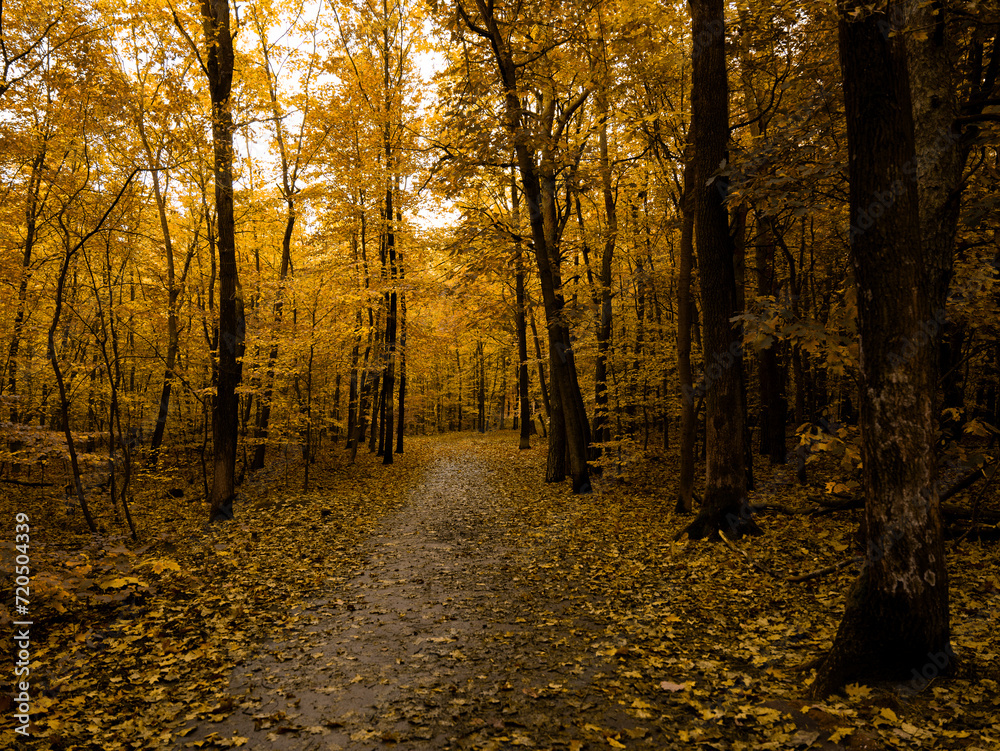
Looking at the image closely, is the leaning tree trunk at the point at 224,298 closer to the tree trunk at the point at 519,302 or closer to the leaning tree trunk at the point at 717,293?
the tree trunk at the point at 519,302

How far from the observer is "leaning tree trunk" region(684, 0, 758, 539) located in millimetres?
7445

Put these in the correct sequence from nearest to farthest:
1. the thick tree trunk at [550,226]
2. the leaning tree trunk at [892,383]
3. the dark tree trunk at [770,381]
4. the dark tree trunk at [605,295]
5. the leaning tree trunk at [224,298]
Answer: the leaning tree trunk at [892,383] → the leaning tree trunk at [224,298] → the thick tree trunk at [550,226] → the dark tree trunk at [770,381] → the dark tree trunk at [605,295]

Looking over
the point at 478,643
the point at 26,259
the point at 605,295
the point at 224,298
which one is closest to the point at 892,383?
the point at 478,643

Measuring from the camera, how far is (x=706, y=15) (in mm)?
7379

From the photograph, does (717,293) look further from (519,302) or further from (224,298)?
(519,302)

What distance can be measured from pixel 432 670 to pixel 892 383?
4382mm

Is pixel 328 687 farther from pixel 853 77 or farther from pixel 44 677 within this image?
Result: pixel 853 77

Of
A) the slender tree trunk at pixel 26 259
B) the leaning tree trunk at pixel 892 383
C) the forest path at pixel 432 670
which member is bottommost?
the forest path at pixel 432 670

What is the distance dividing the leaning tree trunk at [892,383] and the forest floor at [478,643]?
0.32 metres

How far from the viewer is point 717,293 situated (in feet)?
24.9

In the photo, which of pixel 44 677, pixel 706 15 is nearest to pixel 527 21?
pixel 706 15

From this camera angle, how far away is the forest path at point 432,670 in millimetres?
3586

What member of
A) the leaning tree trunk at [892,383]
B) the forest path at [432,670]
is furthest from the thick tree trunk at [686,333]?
the leaning tree trunk at [892,383]

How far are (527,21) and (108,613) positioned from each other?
40.5 ft
